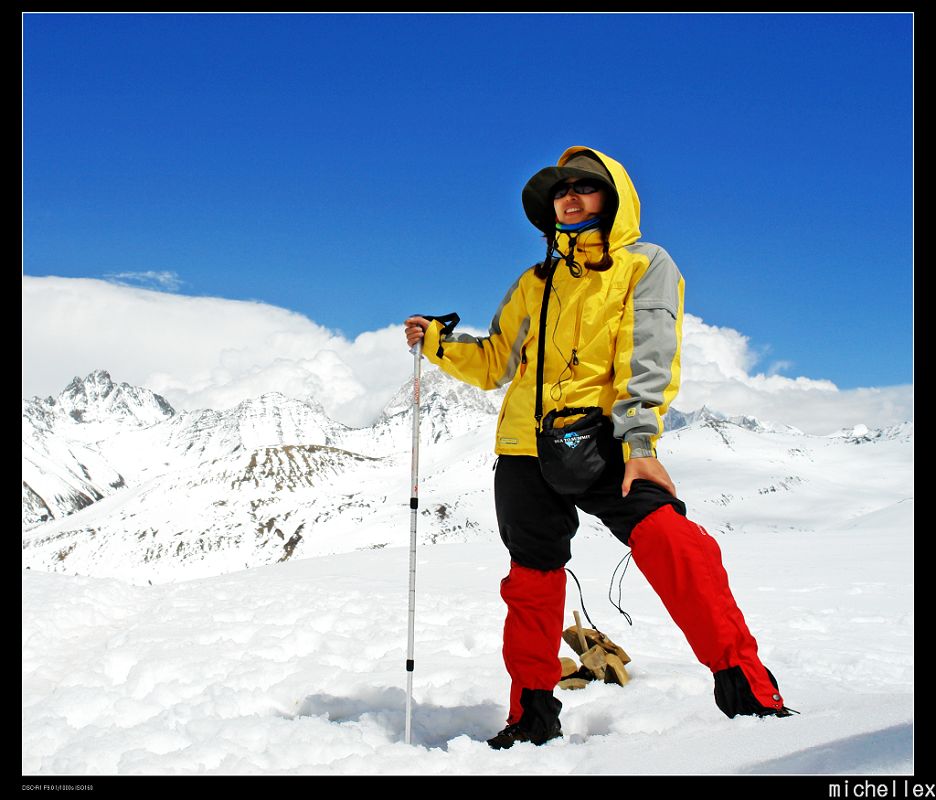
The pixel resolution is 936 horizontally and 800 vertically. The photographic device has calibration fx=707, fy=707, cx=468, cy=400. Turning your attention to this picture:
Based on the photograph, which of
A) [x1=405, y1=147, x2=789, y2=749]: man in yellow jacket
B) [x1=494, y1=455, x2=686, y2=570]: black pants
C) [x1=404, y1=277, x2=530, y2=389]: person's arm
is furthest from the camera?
[x1=404, y1=277, x2=530, y2=389]: person's arm

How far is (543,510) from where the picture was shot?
407cm

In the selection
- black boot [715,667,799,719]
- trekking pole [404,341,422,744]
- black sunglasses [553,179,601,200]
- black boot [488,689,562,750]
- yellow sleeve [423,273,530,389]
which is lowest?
black boot [488,689,562,750]

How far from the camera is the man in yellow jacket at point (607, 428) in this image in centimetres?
356

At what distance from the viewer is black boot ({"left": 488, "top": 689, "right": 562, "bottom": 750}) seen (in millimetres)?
3963

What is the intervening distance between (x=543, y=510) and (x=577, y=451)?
0.49 meters

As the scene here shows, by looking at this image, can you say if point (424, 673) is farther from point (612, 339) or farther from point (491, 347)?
point (612, 339)

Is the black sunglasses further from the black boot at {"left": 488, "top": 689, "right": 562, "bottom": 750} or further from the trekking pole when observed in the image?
the black boot at {"left": 488, "top": 689, "right": 562, "bottom": 750}

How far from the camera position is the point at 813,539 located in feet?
47.1

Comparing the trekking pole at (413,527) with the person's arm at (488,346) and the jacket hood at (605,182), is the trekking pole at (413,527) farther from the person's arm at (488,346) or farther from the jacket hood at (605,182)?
the jacket hood at (605,182)

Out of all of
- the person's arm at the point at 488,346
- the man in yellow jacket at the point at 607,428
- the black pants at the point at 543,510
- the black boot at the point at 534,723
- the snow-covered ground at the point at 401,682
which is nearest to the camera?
the snow-covered ground at the point at 401,682

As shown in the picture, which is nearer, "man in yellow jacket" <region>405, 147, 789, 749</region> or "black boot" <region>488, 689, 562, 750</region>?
"man in yellow jacket" <region>405, 147, 789, 749</region>

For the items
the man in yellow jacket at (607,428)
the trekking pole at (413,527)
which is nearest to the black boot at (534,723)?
the man in yellow jacket at (607,428)

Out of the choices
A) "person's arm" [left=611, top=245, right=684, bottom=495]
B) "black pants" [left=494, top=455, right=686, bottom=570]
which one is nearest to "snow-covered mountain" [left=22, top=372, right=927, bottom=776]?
"black pants" [left=494, top=455, right=686, bottom=570]

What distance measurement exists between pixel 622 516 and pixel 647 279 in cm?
130
